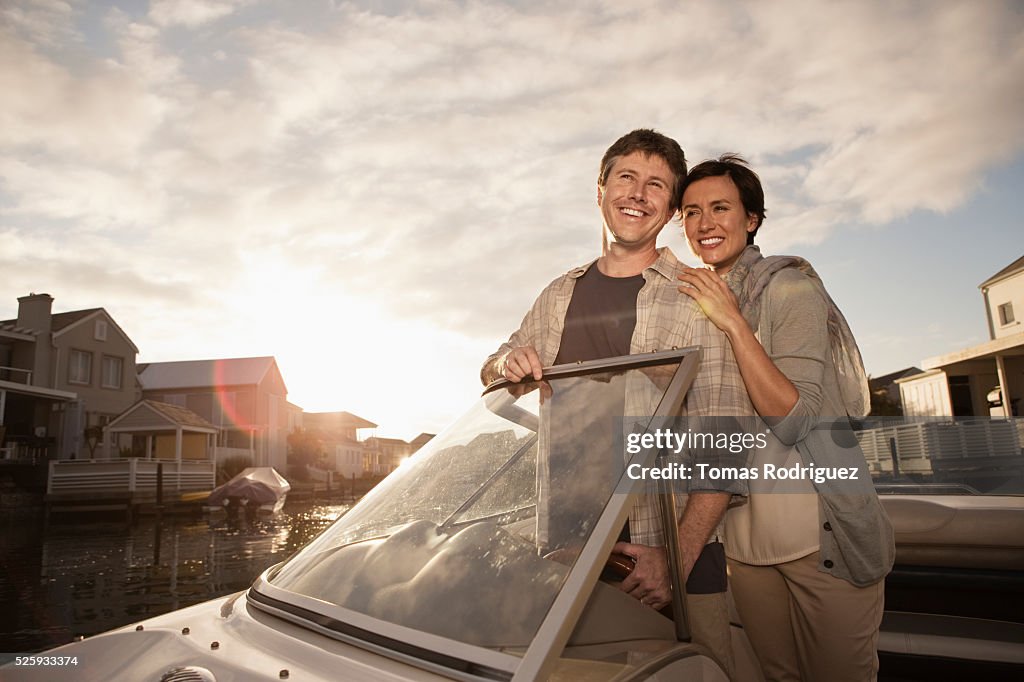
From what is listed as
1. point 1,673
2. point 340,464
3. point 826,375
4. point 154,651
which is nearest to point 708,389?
point 826,375

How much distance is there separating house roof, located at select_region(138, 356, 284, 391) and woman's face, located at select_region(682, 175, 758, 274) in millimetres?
46063

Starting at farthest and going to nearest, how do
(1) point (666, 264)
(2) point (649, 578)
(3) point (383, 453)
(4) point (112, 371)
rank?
1. (3) point (383, 453)
2. (4) point (112, 371)
3. (1) point (666, 264)
4. (2) point (649, 578)

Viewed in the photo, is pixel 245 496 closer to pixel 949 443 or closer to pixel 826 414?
pixel 949 443

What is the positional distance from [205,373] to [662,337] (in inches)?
1890

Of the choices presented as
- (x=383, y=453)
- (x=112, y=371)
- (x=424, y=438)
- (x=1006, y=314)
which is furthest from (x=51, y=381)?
(x=383, y=453)

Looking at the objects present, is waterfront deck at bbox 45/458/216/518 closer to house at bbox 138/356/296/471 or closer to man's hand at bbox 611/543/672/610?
house at bbox 138/356/296/471

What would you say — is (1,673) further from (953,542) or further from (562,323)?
(953,542)

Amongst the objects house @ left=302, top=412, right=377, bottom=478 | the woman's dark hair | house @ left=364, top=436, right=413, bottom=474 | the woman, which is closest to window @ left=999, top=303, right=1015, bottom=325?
the woman's dark hair

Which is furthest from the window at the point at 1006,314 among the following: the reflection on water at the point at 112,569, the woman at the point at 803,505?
the woman at the point at 803,505

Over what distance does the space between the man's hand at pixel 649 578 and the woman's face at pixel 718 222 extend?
106 cm

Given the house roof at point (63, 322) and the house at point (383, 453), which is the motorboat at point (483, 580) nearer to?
the house roof at point (63, 322)

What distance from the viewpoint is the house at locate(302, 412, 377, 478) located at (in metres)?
71.3

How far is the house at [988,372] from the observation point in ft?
57.0

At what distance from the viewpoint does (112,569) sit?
41.8 feet
